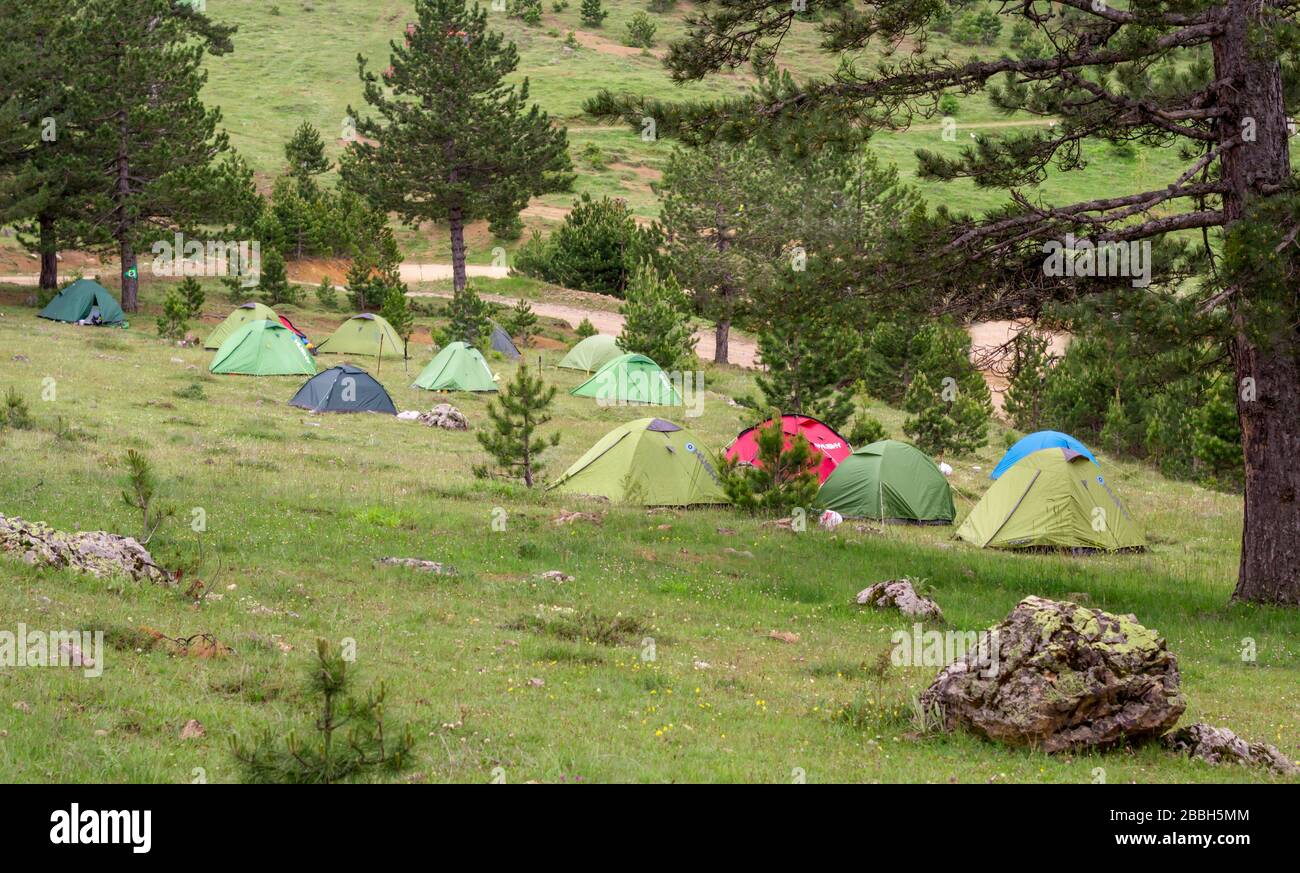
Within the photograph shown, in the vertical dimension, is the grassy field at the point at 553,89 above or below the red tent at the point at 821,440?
above

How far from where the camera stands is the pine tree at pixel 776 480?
60.7 feet

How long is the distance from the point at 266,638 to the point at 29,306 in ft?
118

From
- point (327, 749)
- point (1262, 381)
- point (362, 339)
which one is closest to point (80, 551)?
point (327, 749)

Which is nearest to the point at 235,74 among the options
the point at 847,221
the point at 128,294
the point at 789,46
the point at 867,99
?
the point at 789,46

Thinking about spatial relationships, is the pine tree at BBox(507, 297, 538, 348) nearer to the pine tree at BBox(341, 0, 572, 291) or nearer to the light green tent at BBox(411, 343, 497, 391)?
the pine tree at BBox(341, 0, 572, 291)

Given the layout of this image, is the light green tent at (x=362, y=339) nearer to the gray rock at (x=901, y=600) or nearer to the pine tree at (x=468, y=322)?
the pine tree at (x=468, y=322)

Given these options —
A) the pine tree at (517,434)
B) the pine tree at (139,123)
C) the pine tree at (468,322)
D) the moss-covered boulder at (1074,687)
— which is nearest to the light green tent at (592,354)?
the pine tree at (468,322)

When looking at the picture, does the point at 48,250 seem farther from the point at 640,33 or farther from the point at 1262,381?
the point at 640,33

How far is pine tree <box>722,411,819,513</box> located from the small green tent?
2691 centimetres

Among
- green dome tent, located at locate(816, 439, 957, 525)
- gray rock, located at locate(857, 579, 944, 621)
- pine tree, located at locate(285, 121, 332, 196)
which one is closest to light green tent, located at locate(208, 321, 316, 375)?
green dome tent, located at locate(816, 439, 957, 525)

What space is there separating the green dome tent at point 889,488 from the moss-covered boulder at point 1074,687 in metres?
12.3

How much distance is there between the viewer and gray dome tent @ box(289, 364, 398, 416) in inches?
1119

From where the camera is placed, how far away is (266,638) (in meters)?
9.64
